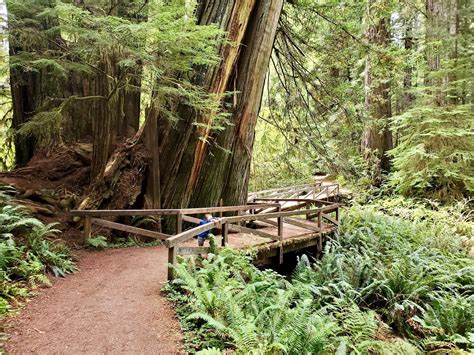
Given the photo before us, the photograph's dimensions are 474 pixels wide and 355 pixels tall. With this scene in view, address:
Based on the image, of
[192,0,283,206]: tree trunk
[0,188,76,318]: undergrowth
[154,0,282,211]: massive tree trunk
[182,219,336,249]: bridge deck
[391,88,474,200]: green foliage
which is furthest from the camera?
[391,88,474,200]: green foliage

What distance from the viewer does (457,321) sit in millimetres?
5762

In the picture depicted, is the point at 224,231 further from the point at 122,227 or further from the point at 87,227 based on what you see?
the point at 87,227

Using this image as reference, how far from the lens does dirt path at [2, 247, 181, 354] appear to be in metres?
3.31

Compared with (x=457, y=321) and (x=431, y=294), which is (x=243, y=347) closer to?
(x=457, y=321)

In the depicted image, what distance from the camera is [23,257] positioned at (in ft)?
16.8

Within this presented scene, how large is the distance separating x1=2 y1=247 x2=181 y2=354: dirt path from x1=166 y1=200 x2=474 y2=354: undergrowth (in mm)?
290

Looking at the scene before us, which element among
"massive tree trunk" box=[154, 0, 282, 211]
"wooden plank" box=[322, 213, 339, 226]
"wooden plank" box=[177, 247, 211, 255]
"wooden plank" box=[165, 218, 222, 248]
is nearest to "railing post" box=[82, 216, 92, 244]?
"massive tree trunk" box=[154, 0, 282, 211]

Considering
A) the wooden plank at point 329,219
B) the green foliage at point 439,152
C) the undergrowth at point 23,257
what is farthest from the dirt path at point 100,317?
the green foliage at point 439,152

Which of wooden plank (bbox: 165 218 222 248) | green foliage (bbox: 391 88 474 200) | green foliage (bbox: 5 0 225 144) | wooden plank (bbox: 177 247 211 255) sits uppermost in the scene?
green foliage (bbox: 5 0 225 144)

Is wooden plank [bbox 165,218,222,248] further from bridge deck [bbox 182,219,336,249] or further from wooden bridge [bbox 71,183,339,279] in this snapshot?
bridge deck [bbox 182,219,336,249]

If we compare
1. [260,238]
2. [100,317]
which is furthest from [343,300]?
[100,317]

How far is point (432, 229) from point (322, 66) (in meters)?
6.75

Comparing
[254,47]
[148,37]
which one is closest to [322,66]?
[254,47]

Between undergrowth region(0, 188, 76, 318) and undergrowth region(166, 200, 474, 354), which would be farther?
undergrowth region(0, 188, 76, 318)
